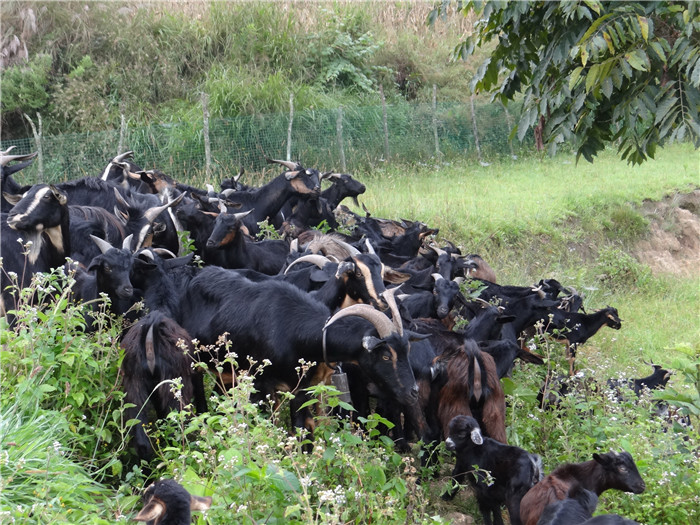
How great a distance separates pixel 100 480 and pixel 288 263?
125 inches

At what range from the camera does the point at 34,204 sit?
6.59 m

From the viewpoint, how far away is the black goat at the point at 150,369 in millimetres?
5035

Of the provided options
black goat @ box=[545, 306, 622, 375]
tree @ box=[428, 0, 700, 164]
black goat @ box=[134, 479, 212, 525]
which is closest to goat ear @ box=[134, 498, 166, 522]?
black goat @ box=[134, 479, 212, 525]

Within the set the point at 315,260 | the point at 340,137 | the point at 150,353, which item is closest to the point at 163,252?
the point at 315,260

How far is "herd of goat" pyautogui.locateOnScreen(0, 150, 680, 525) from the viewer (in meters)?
4.94

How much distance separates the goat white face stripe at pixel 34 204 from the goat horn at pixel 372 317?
2845 mm

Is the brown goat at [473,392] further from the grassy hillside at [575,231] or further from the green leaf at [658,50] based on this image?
the grassy hillside at [575,231]

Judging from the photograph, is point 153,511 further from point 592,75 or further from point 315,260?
point 315,260

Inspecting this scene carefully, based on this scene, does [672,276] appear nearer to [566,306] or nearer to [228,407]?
[566,306]

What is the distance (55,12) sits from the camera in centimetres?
2023

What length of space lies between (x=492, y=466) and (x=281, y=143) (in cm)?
1271

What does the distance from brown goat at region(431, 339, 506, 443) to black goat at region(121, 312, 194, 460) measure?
1.86 m

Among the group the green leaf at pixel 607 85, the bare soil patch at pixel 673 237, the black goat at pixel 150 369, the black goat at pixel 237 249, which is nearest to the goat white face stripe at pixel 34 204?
the black goat at pixel 237 249

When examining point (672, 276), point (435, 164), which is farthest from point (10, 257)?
point (435, 164)
